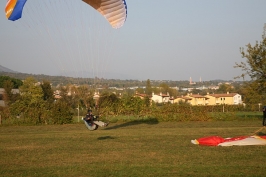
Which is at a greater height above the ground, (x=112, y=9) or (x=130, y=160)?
(x=112, y=9)

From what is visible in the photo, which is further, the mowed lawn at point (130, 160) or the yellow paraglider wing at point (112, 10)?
the yellow paraglider wing at point (112, 10)

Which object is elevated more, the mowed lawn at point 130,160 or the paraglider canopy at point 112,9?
the paraglider canopy at point 112,9

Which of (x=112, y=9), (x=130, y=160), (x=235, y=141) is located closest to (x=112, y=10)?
(x=112, y=9)

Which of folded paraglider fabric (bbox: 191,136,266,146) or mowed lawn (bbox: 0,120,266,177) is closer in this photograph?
mowed lawn (bbox: 0,120,266,177)

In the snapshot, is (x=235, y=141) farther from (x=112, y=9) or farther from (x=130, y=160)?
(x=112, y=9)

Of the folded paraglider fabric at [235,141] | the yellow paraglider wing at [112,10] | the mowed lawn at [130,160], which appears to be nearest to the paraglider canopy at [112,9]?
the yellow paraglider wing at [112,10]

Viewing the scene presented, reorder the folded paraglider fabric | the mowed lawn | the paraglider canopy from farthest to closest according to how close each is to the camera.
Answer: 1. the paraglider canopy
2. the folded paraglider fabric
3. the mowed lawn

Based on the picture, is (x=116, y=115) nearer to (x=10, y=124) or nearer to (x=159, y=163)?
(x=10, y=124)

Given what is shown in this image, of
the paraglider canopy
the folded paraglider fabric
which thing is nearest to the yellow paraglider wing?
the paraglider canopy

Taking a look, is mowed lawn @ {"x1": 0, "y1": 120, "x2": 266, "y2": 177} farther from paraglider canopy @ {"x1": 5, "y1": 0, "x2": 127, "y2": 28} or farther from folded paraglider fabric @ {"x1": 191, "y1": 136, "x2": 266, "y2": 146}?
paraglider canopy @ {"x1": 5, "y1": 0, "x2": 127, "y2": 28}

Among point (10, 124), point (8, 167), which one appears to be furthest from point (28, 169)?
point (10, 124)

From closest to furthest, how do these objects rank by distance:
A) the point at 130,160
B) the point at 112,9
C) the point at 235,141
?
1. the point at 130,160
2. the point at 235,141
3. the point at 112,9

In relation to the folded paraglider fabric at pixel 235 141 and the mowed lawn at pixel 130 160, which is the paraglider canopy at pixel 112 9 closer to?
the mowed lawn at pixel 130 160

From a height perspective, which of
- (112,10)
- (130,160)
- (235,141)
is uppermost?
(112,10)
